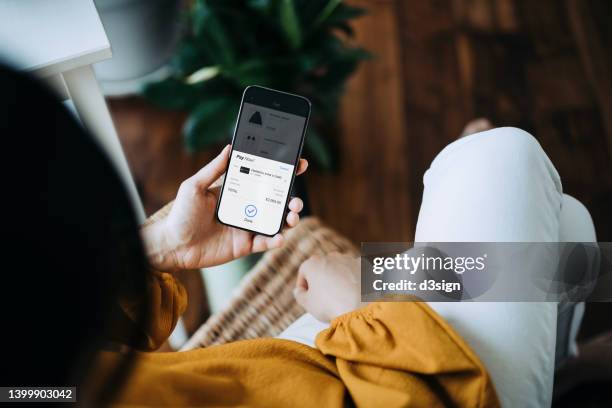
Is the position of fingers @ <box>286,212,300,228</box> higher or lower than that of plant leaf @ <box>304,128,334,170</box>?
higher

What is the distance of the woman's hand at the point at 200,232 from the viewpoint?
0.56 metres

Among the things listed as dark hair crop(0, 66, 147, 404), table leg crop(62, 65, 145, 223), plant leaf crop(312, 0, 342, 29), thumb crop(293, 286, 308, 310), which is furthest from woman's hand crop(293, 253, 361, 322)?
plant leaf crop(312, 0, 342, 29)

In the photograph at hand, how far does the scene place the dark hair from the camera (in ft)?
0.80

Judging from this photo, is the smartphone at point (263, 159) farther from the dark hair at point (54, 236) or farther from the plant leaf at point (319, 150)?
the plant leaf at point (319, 150)

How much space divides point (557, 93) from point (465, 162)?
0.93m

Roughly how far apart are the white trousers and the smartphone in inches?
5.9

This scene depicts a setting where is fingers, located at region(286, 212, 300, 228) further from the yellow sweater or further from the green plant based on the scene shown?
the green plant

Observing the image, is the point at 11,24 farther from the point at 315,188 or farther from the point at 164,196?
the point at 315,188

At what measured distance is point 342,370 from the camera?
49 cm

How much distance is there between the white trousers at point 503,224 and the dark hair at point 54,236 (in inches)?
13.8

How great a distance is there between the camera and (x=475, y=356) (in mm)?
457

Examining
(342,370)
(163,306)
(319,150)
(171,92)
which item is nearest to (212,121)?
(171,92)

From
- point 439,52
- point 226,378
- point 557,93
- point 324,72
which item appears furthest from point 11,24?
point 557,93

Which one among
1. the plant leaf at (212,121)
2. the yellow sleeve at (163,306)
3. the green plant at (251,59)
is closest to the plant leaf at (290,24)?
the green plant at (251,59)
